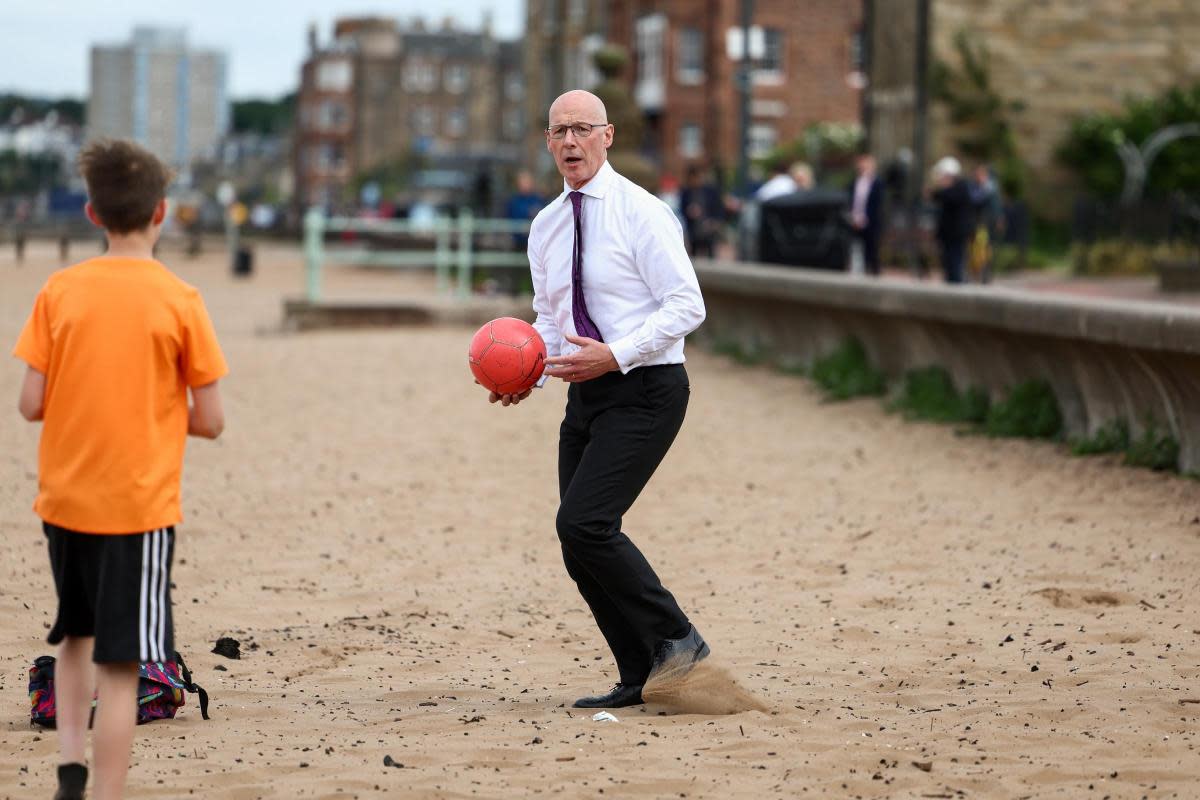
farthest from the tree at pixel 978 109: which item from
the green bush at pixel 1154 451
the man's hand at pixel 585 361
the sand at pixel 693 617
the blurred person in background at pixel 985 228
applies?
the man's hand at pixel 585 361

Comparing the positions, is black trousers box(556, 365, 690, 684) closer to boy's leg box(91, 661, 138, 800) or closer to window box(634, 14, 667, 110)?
boy's leg box(91, 661, 138, 800)

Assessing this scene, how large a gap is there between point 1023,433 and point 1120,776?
7.25 meters

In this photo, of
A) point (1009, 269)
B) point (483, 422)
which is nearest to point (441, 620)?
point (483, 422)

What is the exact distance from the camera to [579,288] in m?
5.60

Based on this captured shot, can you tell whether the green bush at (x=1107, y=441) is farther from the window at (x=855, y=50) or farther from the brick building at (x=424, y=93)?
the brick building at (x=424, y=93)

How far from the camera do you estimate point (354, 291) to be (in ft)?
114

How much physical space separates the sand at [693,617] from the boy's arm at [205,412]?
999 millimetres

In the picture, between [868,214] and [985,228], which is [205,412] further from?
[985,228]

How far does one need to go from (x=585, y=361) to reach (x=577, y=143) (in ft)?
2.15

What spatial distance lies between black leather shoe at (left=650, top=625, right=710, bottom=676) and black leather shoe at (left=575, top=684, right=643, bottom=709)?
5.9 inches

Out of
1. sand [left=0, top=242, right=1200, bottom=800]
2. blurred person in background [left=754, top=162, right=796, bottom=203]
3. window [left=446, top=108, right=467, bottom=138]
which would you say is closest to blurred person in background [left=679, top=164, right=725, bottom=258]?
blurred person in background [left=754, top=162, right=796, bottom=203]

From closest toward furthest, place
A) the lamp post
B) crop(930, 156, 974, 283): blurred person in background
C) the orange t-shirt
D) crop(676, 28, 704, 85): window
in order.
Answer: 1. the orange t-shirt
2. crop(930, 156, 974, 283): blurred person in background
3. the lamp post
4. crop(676, 28, 704, 85): window

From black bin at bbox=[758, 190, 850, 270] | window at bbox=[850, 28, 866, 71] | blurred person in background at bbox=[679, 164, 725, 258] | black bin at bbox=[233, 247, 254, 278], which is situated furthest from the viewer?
window at bbox=[850, 28, 866, 71]

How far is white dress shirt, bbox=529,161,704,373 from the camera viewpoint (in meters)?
5.44
